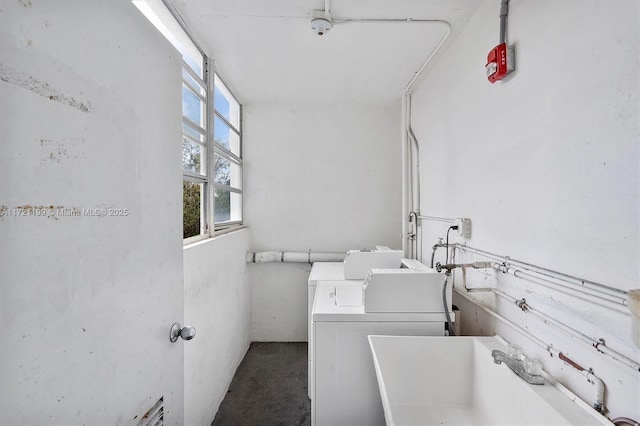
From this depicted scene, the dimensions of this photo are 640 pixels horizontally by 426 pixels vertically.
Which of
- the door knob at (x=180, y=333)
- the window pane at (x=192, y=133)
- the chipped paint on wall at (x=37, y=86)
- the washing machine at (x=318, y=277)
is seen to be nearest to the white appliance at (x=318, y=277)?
the washing machine at (x=318, y=277)

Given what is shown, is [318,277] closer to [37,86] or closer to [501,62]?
[501,62]

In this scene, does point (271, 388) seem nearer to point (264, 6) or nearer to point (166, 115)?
point (166, 115)

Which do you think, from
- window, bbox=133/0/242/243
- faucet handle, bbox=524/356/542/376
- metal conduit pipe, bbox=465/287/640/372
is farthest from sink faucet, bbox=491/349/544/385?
window, bbox=133/0/242/243

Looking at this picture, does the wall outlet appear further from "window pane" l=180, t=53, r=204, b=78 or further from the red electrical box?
"window pane" l=180, t=53, r=204, b=78

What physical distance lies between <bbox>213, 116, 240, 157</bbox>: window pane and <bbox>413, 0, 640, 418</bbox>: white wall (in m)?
1.69

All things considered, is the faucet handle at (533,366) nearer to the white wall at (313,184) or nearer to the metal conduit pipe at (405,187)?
the metal conduit pipe at (405,187)

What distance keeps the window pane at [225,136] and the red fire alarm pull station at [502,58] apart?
1.65m

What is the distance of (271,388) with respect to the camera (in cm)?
198

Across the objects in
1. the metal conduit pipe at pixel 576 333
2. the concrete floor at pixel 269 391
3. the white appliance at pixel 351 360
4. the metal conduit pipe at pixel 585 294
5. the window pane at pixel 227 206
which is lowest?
the concrete floor at pixel 269 391

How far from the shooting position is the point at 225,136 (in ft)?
7.53

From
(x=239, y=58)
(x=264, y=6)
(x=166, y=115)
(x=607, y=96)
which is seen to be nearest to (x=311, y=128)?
(x=239, y=58)

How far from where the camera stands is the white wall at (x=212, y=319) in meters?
1.41

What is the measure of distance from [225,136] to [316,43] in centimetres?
108

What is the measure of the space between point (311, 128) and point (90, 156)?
7.33 ft
